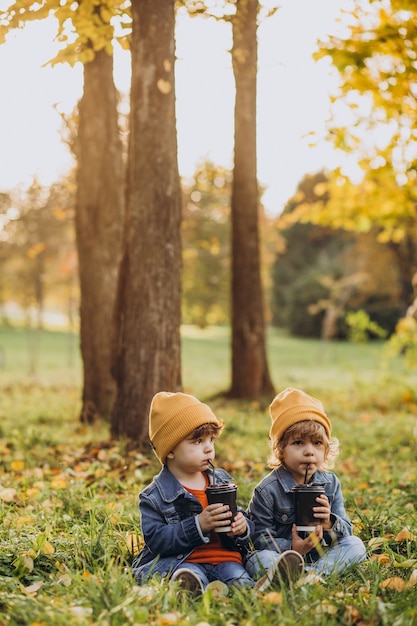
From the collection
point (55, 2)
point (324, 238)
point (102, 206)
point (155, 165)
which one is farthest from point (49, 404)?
point (324, 238)

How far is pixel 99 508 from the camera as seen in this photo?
4648 millimetres

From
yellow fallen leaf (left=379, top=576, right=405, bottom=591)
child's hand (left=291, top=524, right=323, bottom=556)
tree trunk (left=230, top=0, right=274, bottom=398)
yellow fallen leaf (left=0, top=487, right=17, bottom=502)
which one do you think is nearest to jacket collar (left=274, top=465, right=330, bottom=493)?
child's hand (left=291, top=524, right=323, bottom=556)

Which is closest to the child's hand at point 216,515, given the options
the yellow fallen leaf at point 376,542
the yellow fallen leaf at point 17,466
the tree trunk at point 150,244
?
the yellow fallen leaf at point 376,542

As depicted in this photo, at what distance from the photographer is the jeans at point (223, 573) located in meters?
3.52

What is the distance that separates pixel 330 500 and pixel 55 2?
14.3 feet

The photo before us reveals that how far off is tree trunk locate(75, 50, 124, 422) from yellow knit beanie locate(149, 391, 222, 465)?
17.1 feet

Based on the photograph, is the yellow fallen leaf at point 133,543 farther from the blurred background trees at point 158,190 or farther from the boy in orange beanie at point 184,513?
the blurred background trees at point 158,190

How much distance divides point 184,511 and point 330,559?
80 cm

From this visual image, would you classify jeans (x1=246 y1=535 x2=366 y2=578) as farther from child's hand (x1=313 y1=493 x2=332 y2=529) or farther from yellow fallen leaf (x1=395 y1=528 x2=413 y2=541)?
yellow fallen leaf (x1=395 y1=528 x2=413 y2=541)

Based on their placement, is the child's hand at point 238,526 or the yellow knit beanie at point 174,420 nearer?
the child's hand at point 238,526

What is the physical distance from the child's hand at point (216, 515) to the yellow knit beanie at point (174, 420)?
407 mm

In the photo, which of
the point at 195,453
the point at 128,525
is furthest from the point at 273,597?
the point at 128,525

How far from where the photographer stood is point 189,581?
11.1 ft

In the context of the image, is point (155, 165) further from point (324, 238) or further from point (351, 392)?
point (324, 238)
